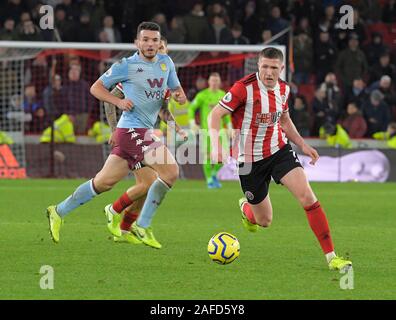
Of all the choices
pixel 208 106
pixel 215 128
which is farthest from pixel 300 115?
pixel 215 128

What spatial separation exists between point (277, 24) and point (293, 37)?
0.46 metres

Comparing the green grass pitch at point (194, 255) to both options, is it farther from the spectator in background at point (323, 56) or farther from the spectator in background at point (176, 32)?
the spectator in background at point (323, 56)

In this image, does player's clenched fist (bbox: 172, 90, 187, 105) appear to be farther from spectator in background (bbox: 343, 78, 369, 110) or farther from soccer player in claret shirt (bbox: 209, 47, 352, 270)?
spectator in background (bbox: 343, 78, 369, 110)

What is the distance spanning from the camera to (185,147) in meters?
20.4

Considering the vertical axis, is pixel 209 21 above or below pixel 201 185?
above

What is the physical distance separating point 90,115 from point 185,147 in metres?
2.27

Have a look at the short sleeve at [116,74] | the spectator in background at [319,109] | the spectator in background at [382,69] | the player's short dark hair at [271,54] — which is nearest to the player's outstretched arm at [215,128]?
the player's short dark hair at [271,54]

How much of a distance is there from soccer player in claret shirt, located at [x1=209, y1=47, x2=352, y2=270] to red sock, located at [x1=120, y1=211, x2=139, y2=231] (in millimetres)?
1286

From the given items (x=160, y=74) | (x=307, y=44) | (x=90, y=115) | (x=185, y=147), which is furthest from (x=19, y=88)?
(x=160, y=74)

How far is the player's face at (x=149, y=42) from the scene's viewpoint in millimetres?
9648

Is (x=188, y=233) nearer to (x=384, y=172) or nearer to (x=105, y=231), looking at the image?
(x=105, y=231)

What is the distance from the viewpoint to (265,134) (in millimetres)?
9102

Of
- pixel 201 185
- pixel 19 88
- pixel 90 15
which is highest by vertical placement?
pixel 90 15

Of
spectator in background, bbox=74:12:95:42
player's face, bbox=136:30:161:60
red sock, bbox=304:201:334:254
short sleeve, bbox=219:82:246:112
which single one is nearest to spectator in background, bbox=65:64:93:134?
spectator in background, bbox=74:12:95:42
